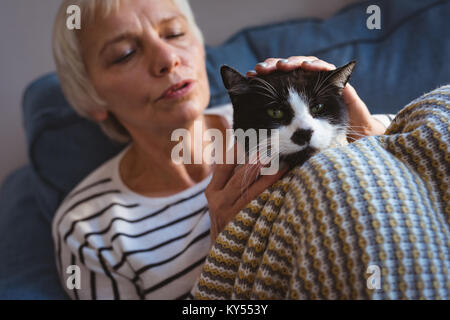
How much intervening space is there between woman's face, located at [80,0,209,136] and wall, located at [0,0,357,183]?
186 millimetres

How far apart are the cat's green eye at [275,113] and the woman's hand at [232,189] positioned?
7 centimetres

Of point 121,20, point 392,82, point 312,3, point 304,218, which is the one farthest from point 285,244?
point 312,3

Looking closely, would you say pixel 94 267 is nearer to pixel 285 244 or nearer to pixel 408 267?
pixel 285 244

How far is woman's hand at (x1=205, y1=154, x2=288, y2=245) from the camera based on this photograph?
53 cm

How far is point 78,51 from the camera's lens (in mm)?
786

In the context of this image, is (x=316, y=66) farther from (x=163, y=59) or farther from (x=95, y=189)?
(x=95, y=189)

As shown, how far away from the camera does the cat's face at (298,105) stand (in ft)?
1.55

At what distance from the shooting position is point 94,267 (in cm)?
79

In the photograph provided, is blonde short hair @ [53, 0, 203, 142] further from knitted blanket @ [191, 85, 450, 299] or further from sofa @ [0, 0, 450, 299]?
knitted blanket @ [191, 85, 450, 299]

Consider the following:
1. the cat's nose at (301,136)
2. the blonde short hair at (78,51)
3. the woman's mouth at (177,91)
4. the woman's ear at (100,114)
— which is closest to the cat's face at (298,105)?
the cat's nose at (301,136)

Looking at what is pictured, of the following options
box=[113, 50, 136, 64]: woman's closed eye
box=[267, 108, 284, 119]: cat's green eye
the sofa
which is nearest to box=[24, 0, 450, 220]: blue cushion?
the sofa

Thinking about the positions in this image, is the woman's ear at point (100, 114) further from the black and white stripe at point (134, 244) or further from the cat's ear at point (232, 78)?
the cat's ear at point (232, 78)

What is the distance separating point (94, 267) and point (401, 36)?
0.79 meters

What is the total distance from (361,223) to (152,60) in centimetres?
45
